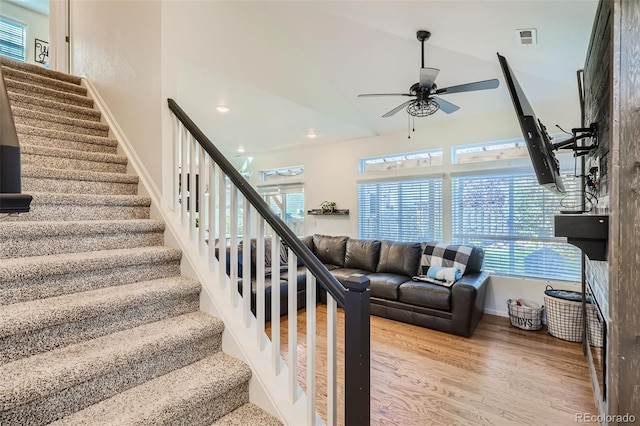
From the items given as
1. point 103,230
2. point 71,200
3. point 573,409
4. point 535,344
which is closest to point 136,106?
point 71,200

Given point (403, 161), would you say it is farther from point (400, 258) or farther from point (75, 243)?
point (75, 243)

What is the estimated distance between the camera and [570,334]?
3146mm

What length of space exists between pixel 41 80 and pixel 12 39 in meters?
3.65

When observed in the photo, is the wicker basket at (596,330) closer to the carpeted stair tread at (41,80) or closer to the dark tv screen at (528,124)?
the dark tv screen at (528,124)

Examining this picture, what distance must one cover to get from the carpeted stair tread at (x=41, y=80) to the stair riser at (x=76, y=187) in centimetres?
148

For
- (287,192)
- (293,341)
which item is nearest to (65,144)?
(293,341)

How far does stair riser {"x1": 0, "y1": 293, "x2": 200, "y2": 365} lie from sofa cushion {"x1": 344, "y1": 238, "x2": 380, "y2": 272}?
3268mm

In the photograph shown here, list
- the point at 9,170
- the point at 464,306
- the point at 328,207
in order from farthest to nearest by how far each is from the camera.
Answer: the point at 328,207
the point at 464,306
the point at 9,170

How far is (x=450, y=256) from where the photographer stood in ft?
12.9

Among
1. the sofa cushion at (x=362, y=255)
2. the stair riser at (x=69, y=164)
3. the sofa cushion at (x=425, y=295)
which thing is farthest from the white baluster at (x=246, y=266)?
the sofa cushion at (x=362, y=255)

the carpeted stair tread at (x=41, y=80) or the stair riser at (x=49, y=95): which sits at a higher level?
the carpeted stair tread at (x=41, y=80)

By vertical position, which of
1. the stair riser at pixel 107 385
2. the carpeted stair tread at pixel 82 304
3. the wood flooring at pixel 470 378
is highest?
the carpeted stair tread at pixel 82 304

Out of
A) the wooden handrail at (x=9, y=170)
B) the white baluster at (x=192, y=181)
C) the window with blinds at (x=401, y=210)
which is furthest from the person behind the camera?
the window with blinds at (x=401, y=210)

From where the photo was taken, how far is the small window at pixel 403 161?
4.73 meters
